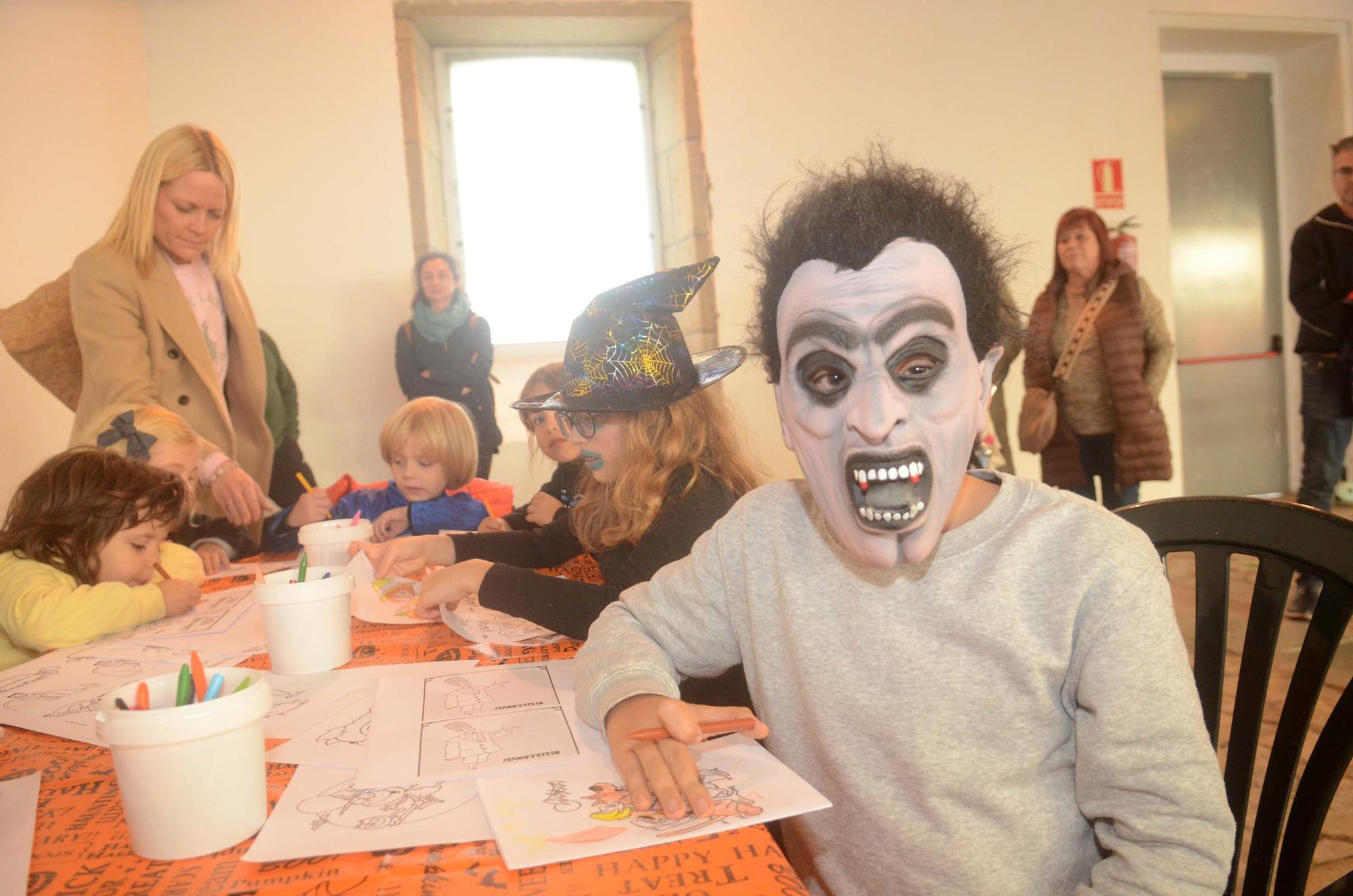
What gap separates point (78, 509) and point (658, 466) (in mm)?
870

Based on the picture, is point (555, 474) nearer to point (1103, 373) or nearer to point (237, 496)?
point (237, 496)

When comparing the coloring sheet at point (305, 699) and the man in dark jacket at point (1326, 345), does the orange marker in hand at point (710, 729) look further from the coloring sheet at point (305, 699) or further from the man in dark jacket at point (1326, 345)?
the man in dark jacket at point (1326, 345)

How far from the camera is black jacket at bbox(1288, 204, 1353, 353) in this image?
3043 mm

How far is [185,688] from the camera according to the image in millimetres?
684

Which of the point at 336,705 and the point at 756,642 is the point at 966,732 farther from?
the point at 336,705

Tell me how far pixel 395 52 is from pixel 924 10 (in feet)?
8.40

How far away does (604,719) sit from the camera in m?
0.84

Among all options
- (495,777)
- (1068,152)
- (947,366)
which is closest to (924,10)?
(1068,152)

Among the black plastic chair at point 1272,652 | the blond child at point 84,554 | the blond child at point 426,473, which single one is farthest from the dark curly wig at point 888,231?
the blond child at point 426,473

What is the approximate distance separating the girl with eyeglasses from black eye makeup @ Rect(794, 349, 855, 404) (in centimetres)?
39

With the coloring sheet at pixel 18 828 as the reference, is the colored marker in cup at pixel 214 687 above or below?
above

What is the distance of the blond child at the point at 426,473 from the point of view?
2.36m

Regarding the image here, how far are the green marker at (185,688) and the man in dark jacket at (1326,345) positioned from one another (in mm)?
3295

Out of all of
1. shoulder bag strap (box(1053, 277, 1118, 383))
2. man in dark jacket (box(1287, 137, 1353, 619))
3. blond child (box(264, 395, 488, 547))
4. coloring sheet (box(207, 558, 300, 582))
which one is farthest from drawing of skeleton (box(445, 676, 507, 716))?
man in dark jacket (box(1287, 137, 1353, 619))
